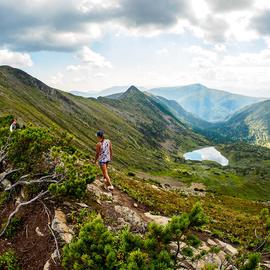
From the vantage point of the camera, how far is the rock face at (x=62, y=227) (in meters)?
17.9

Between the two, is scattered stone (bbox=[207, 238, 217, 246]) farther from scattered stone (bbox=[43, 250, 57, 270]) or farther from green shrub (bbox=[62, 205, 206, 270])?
scattered stone (bbox=[43, 250, 57, 270])

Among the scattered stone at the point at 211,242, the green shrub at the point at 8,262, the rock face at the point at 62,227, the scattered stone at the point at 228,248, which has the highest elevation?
the rock face at the point at 62,227

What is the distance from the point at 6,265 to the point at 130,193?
12.1 metres

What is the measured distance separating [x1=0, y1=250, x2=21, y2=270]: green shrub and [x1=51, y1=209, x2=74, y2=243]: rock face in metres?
2.47

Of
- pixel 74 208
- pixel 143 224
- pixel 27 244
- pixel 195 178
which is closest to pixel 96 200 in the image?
pixel 74 208

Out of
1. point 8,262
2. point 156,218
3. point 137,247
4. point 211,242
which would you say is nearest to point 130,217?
point 156,218

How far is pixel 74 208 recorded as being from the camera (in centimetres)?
2064

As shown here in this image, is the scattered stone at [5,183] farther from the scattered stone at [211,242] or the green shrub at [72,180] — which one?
the scattered stone at [211,242]

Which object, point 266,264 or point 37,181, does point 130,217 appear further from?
point 266,264

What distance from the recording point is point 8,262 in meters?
17.2

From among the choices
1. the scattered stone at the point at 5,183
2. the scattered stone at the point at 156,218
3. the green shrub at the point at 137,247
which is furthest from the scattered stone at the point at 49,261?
the scattered stone at the point at 5,183

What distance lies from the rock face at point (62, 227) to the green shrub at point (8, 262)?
2.47m

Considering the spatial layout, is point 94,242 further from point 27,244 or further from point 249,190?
point 249,190

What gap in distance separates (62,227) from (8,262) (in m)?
3.12
